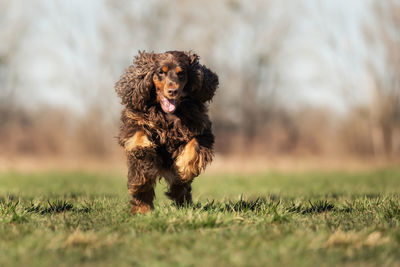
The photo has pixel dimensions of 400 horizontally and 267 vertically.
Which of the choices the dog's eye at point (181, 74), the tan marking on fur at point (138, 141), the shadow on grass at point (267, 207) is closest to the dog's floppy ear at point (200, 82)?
the dog's eye at point (181, 74)

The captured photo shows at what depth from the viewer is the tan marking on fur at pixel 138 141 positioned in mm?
5031

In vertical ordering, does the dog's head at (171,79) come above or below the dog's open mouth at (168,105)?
above

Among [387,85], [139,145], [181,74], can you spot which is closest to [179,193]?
[139,145]

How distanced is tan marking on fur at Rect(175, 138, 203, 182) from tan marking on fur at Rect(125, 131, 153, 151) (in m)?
0.35

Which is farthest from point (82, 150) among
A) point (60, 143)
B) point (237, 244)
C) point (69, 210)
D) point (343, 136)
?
point (237, 244)

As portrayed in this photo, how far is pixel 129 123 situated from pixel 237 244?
7.41 feet

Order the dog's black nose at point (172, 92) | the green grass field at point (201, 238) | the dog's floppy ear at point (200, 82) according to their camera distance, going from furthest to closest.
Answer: the dog's floppy ear at point (200, 82)
the dog's black nose at point (172, 92)
the green grass field at point (201, 238)

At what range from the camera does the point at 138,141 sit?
505 centimetres

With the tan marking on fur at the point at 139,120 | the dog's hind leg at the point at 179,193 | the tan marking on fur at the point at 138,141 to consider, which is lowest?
the dog's hind leg at the point at 179,193

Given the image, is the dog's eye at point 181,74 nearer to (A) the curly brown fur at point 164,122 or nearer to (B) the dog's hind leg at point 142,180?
(A) the curly brown fur at point 164,122

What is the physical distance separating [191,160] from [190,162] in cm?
2

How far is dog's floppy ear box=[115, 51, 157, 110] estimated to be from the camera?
5238 millimetres

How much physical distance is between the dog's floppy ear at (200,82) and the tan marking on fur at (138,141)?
28.9 inches

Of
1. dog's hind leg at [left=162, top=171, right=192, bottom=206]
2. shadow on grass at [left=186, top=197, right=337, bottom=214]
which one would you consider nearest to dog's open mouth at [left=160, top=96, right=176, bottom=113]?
dog's hind leg at [left=162, top=171, right=192, bottom=206]
